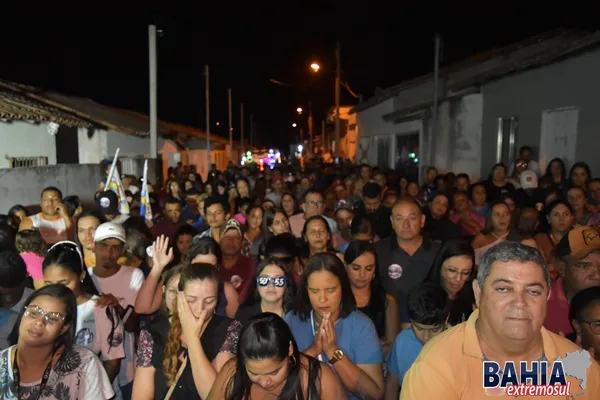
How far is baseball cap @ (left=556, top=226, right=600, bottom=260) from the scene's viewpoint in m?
4.21

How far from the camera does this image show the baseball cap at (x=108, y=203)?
8.04m

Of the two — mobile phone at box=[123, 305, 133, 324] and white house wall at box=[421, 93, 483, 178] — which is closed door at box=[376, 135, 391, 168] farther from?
mobile phone at box=[123, 305, 133, 324]

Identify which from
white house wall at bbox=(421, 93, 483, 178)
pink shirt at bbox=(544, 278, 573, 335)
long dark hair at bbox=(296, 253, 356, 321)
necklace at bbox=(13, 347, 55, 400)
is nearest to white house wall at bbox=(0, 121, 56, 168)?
white house wall at bbox=(421, 93, 483, 178)

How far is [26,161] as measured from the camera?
14.5 m

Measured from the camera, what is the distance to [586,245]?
14.5 ft

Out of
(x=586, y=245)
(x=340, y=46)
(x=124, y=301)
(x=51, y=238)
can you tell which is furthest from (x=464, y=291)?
(x=340, y=46)

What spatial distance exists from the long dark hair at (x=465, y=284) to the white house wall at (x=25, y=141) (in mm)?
12561

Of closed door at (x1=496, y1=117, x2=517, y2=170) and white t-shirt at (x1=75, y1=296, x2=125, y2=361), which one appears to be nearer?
white t-shirt at (x1=75, y1=296, x2=125, y2=361)

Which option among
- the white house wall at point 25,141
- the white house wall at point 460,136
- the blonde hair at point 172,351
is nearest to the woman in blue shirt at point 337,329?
the blonde hair at point 172,351

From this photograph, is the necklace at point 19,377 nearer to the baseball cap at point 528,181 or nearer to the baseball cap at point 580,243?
the baseball cap at point 580,243

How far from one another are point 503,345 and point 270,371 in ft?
3.67

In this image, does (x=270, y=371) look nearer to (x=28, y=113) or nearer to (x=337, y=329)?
(x=337, y=329)

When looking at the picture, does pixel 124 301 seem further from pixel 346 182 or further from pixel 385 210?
pixel 346 182

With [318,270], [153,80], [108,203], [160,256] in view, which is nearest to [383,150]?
[153,80]
